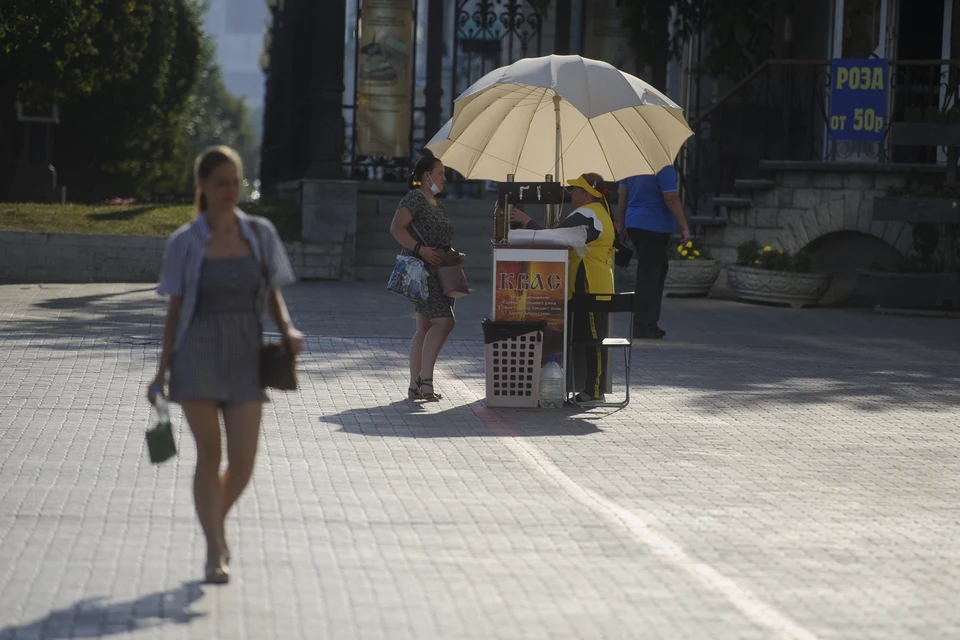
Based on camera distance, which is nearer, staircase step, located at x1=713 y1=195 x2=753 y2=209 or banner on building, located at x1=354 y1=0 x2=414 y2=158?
staircase step, located at x1=713 y1=195 x2=753 y2=209

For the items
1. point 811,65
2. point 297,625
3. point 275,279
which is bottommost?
point 297,625

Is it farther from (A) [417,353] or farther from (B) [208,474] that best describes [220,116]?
(B) [208,474]

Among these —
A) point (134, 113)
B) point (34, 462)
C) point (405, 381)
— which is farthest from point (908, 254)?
point (134, 113)

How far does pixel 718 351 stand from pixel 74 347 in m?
5.47

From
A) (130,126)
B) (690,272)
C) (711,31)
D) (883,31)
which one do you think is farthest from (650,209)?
(130,126)

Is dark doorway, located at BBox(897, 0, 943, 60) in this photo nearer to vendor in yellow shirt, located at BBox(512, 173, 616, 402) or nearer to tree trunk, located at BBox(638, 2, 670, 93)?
tree trunk, located at BBox(638, 2, 670, 93)

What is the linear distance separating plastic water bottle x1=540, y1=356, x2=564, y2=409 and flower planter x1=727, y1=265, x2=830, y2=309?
8183mm

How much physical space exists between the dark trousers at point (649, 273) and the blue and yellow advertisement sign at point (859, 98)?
5.22 meters

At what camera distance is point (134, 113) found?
36.6 meters

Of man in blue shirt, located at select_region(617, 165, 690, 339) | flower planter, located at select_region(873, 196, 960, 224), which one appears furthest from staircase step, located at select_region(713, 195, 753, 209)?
man in blue shirt, located at select_region(617, 165, 690, 339)

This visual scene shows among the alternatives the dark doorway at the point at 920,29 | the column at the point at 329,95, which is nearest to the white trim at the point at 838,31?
the dark doorway at the point at 920,29

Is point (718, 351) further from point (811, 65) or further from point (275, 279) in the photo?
point (275, 279)

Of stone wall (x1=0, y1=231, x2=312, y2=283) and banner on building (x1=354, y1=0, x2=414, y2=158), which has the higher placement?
banner on building (x1=354, y1=0, x2=414, y2=158)

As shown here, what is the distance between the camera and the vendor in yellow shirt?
10.6 meters
